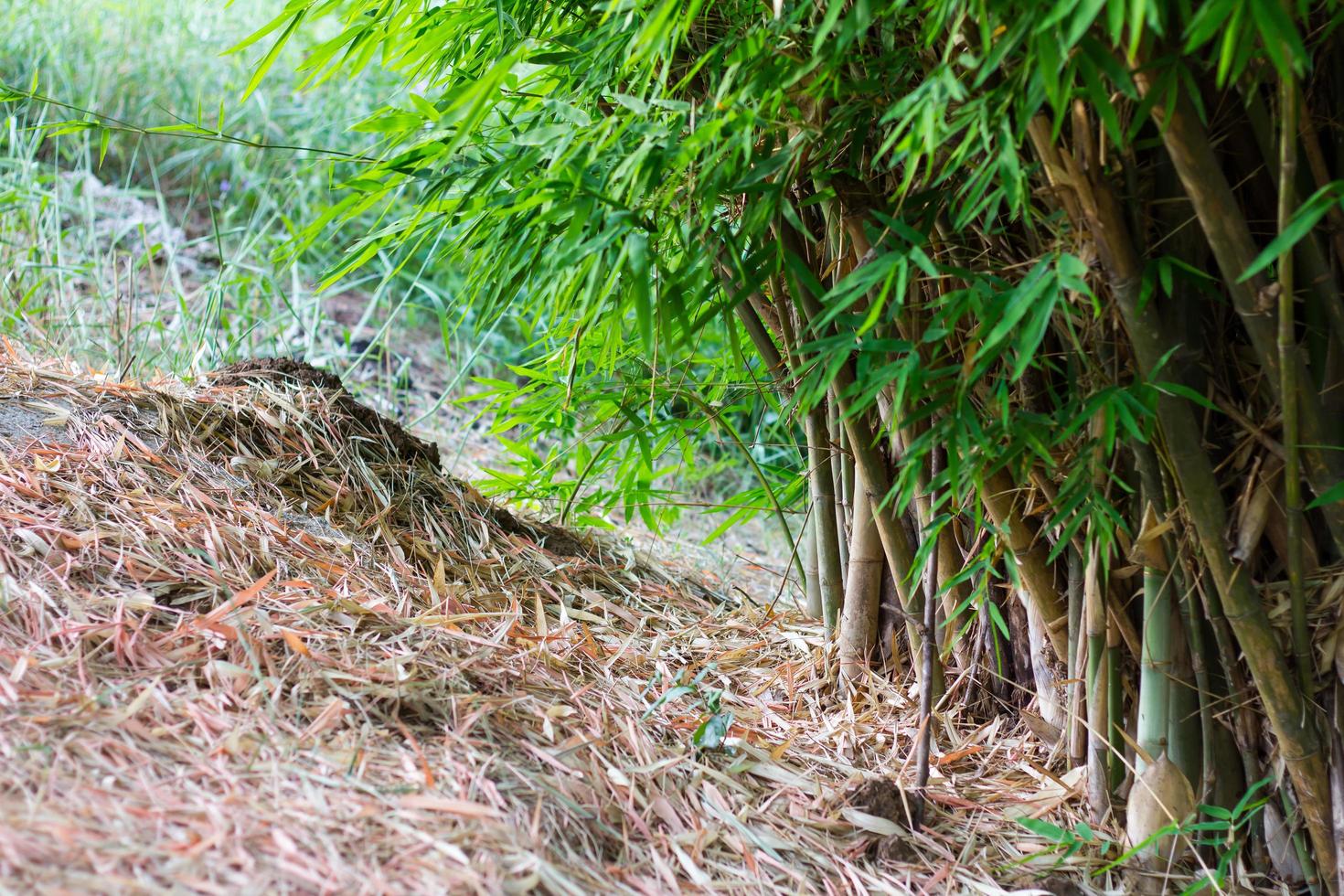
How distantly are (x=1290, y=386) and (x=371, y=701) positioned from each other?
0.98 m

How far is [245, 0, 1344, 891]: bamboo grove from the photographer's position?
926 millimetres

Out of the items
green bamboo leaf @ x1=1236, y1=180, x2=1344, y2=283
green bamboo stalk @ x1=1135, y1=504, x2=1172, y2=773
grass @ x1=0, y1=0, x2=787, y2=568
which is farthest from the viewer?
grass @ x1=0, y1=0, x2=787, y2=568

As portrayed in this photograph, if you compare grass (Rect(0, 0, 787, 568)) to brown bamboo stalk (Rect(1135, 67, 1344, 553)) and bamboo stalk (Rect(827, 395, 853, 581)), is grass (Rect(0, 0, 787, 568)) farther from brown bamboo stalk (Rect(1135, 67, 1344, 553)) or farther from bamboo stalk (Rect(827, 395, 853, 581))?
brown bamboo stalk (Rect(1135, 67, 1344, 553))

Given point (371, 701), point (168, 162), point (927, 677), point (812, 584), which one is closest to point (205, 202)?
point (168, 162)

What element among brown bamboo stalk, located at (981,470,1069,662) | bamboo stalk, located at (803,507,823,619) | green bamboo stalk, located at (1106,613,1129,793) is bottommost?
bamboo stalk, located at (803,507,823,619)

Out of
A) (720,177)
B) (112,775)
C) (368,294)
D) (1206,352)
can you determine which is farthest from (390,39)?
(368,294)

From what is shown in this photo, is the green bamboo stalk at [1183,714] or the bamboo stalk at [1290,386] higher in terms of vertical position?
the bamboo stalk at [1290,386]

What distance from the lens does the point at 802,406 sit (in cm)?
120

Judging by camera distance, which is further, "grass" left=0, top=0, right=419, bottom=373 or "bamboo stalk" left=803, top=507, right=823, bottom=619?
"grass" left=0, top=0, right=419, bottom=373

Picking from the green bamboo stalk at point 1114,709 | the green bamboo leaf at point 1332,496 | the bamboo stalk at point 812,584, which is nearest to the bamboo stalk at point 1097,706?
the green bamboo stalk at point 1114,709

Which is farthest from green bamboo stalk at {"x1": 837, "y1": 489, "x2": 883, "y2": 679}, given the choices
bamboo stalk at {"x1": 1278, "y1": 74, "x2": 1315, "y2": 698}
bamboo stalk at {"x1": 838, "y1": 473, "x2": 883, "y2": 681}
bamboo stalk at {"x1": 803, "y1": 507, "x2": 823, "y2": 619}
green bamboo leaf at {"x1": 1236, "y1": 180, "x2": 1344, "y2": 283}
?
green bamboo leaf at {"x1": 1236, "y1": 180, "x2": 1344, "y2": 283}

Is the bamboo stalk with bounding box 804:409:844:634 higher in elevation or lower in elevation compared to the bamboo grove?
lower

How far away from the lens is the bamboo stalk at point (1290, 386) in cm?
86

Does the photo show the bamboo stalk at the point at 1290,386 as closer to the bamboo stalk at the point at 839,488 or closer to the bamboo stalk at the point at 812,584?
the bamboo stalk at the point at 839,488
